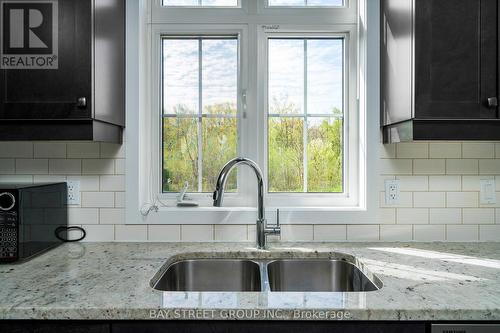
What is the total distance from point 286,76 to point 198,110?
0.49m

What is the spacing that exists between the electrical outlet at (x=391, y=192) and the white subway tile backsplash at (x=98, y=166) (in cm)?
130

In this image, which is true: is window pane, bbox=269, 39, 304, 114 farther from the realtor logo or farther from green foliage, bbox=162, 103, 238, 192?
the realtor logo

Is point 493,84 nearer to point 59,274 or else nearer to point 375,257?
point 375,257

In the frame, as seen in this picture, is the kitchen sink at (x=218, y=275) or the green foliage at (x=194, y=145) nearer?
the kitchen sink at (x=218, y=275)

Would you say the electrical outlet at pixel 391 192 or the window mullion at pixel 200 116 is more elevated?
the window mullion at pixel 200 116

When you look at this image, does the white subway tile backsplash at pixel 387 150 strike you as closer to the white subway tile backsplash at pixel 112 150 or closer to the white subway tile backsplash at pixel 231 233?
the white subway tile backsplash at pixel 231 233

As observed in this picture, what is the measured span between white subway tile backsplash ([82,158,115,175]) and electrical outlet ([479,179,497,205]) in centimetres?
176

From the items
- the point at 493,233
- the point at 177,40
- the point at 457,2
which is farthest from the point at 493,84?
the point at 177,40

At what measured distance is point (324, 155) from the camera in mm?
1840

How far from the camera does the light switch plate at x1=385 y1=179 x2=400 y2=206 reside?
1.69 meters

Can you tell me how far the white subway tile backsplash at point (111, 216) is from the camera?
169 cm

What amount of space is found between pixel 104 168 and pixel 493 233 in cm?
187

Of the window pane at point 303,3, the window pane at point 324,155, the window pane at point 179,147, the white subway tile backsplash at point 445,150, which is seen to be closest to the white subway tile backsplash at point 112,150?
the window pane at point 179,147

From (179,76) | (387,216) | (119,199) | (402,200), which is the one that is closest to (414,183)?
(402,200)
